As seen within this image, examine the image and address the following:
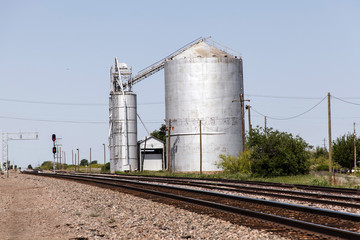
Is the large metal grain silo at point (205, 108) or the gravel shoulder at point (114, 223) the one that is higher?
the large metal grain silo at point (205, 108)

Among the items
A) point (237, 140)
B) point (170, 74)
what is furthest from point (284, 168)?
point (170, 74)

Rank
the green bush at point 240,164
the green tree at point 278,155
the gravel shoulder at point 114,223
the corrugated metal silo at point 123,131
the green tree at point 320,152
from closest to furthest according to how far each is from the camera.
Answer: the gravel shoulder at point 114,223 < the green tree at point 278,155 < the green bush at point 240,164 < the corrugated metal silo at point 123,131 < the green tree at point 320,152

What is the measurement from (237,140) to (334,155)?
17923 mm

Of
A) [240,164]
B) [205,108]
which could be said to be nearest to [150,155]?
[205,108]

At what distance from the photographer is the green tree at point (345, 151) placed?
69562mm

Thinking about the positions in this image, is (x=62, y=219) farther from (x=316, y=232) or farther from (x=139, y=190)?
(x=139, y=190)

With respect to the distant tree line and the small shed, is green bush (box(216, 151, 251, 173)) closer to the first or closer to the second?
the distant tree line

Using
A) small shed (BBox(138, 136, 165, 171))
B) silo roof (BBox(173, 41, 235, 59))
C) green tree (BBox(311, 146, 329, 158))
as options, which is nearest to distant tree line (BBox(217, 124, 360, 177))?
silo roof (BBox(173, 41, 235, 59))

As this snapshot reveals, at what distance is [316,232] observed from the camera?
10.4 m

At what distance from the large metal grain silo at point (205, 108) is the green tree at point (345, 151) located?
664 inches

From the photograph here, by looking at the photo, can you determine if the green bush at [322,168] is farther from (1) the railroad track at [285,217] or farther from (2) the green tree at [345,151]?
(1) the railroad track at [285,217]

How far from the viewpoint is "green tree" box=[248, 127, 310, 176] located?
42125 millimetres

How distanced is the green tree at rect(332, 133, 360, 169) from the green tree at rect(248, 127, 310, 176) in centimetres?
2810

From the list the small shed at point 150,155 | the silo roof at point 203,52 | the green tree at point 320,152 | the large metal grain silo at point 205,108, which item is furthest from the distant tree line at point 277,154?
the green tree at point 320,152
